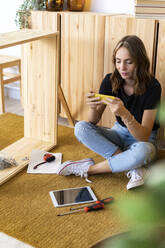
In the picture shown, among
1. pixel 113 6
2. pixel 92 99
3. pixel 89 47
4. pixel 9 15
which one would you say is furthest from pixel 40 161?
pixel 9 15

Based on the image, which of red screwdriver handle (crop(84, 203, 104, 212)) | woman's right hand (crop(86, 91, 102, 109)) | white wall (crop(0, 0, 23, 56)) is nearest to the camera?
red screwdriver handle (crop(84, 203, 104, 212))

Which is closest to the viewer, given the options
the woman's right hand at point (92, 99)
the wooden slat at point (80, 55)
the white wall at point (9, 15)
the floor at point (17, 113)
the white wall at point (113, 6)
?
the floor at point (17, 113)

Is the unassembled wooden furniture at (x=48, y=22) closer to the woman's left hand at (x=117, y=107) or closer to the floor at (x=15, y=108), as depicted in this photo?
the floor at (x=15, y=108)

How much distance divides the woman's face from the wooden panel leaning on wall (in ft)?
1.29

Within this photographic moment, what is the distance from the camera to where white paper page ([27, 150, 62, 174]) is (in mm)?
1903

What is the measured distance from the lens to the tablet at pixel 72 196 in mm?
1618

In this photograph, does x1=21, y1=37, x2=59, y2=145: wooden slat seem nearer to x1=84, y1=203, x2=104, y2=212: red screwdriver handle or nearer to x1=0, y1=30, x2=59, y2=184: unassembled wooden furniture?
x1=0, y1=30, x2=59, y2=184: unassembled wooden furniture

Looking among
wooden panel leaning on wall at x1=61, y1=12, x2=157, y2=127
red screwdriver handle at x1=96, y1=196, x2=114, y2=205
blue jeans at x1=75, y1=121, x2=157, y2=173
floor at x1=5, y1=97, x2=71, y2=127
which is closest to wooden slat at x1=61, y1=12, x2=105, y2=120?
wooden panel leaning on wall at x1=61, y1=12, x2=157, y2=127

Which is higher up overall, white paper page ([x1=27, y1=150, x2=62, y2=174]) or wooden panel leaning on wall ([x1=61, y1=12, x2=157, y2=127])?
wooden panel leaning on wall ([x1=61, y1=12, x2=157, y2=127])

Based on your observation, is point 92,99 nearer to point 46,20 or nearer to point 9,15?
point 46,20

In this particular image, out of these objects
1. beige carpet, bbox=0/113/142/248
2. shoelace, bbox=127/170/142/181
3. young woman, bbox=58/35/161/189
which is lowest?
beige carpet, bbox=0/113/142/248

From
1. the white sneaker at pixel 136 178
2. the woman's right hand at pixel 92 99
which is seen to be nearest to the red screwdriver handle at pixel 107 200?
the white sneaker at pixel 136 178

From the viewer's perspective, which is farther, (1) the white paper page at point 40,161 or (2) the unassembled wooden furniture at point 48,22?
(2) the unassembled wooden furniture at point 48,22

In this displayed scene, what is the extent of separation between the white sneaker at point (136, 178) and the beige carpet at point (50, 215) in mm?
43
